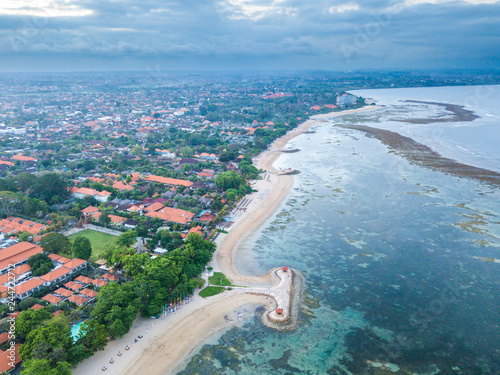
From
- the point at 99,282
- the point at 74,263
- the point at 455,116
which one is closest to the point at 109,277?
the point at 99,282

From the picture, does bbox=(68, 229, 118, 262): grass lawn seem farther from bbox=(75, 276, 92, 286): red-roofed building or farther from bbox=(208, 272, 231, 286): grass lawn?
bbox=(208, 272, 231, 286): grass lawn

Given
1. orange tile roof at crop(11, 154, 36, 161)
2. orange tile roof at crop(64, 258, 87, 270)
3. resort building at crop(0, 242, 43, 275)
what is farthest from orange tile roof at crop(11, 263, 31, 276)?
orange tile roof at crop(11, 154, 36, 161)

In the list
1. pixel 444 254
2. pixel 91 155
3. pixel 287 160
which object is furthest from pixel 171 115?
pixel 444 254

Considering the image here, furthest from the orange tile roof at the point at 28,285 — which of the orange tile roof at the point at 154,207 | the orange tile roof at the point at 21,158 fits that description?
the orange tile roof at the point at 21,158

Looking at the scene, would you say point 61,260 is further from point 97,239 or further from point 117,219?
point 117,219

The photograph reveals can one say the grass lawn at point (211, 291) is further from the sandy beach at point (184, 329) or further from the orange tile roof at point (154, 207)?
the orange tile roof at point (154, 207)
